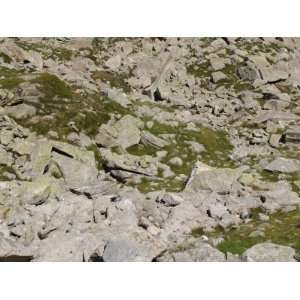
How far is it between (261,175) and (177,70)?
22791mm

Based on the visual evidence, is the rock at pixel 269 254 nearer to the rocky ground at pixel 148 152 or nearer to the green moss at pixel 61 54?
the rocky ground at pixel 148 152

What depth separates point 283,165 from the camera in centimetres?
2844

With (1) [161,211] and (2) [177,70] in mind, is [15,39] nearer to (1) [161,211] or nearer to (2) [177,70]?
(2) [177,70]

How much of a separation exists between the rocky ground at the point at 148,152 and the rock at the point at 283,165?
2.6 inches

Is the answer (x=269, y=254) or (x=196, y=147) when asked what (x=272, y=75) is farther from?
(x=269, y=254)

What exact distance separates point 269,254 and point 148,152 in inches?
551

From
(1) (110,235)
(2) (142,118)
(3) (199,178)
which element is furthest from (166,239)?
(2) (142,118)

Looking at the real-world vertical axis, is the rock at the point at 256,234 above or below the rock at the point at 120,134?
below

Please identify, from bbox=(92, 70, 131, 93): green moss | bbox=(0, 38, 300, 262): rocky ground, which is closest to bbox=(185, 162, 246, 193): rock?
bbox=(0, 38, 300, 262): rocky ground

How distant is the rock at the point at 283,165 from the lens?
1110 inches

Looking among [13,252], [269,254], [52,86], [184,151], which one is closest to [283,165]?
[184,151]

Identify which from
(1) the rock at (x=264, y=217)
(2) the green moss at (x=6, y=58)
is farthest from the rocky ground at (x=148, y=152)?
(2) the green moss at (x=6, y=58)

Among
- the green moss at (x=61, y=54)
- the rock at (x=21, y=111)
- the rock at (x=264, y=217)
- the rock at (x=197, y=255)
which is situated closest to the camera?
the rock at (x=197, y=255)

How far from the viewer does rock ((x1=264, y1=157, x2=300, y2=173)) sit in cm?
2820
